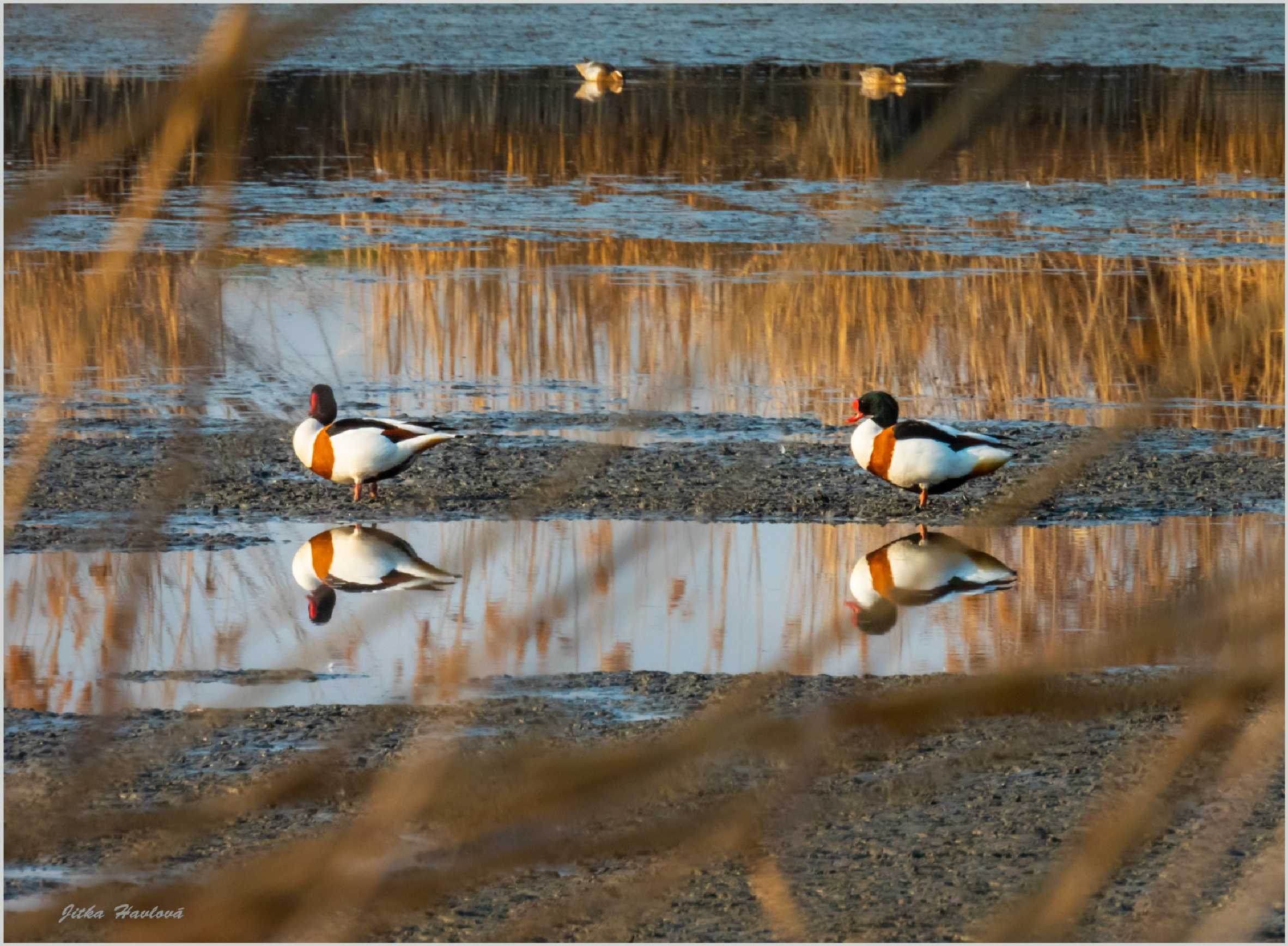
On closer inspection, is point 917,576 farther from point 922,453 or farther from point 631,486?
point 631,486

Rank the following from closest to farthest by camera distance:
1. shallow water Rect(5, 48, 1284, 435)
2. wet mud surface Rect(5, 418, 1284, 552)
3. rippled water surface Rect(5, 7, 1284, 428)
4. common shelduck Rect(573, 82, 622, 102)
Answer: wet mud surface Rect(5, 418, 1284, 552)
rippled water surface Rect(5, 7, 1284, 428)
shallow water Rect(5, 48, 1284, 435)
common shelduck Rect(573, 82, 622, 102)

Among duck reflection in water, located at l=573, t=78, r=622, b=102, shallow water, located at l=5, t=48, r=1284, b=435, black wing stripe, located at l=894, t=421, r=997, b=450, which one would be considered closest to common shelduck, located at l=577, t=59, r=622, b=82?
duck reflection in water, located at l=573, t=78, r=622, b=102

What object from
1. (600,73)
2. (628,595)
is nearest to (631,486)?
(628,595)

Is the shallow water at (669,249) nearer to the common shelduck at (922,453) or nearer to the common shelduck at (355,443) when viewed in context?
the common shelduck at (355,443)

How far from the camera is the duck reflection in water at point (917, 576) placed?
6.83m

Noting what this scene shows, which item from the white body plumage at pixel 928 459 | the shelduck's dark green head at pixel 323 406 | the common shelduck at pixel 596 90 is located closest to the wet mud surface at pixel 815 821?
the white body plumage at pixel 928 459

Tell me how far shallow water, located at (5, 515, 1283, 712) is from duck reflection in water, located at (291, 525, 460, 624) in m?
0.01

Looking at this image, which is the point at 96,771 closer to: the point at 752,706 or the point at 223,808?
the point at 223,808

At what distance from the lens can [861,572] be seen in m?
7.31

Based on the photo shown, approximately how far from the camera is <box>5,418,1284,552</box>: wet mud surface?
804 centimetres

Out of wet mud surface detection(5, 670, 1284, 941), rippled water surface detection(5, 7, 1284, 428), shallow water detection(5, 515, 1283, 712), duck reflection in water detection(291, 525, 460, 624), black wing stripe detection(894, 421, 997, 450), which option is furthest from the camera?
rippled water surface detection(5, 7, 1284, 428)

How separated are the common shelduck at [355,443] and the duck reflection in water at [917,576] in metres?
1.93

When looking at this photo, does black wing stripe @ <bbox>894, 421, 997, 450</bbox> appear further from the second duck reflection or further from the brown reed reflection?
the brown reed reflection

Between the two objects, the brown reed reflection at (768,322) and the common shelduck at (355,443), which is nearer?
the common shelduck at (355,443)
